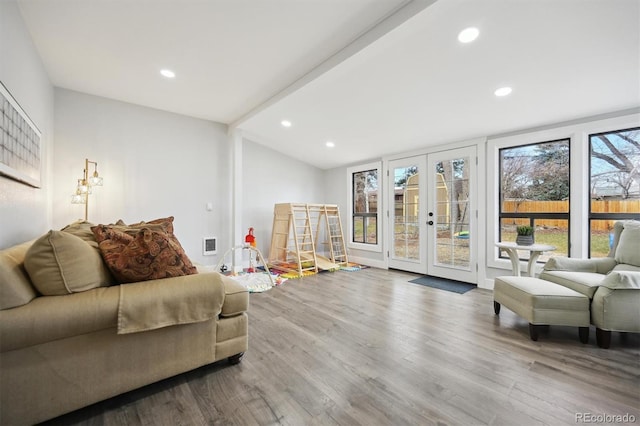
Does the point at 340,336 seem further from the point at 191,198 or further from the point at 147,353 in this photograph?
the point at 191,198

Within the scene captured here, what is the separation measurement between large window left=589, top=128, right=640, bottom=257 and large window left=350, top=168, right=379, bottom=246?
3.07m

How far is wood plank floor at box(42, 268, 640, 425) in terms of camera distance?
1412 millimetres

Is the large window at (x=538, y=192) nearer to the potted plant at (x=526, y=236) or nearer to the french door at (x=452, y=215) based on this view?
the french door at (x=452, y=215)

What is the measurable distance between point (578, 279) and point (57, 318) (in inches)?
147

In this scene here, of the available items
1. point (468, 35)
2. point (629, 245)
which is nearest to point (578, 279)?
point (629, 245)

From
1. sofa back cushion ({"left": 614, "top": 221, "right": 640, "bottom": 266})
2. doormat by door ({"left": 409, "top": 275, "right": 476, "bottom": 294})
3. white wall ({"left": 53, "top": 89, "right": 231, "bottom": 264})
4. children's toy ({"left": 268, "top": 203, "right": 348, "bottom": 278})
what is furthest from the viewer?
children's toy ({"left": 268, "top": 203, "right": 348, "bottom": 278})

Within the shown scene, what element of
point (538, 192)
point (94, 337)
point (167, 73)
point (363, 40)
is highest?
point (167, 73)

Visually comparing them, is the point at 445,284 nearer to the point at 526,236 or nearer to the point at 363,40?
the point at 526,236

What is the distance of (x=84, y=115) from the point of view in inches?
144

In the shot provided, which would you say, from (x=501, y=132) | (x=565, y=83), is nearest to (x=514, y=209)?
(x=501, y=132)

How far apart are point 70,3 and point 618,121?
535 centimetres

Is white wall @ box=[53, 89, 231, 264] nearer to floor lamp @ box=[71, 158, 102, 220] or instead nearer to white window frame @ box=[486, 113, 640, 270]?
floor lamp @ box=[71, 158, 102, 220]

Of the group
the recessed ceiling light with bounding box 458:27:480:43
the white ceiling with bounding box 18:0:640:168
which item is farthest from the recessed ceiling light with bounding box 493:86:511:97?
the recessed ceiling light with bounding box 458:27:480:43

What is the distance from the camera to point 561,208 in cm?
330
